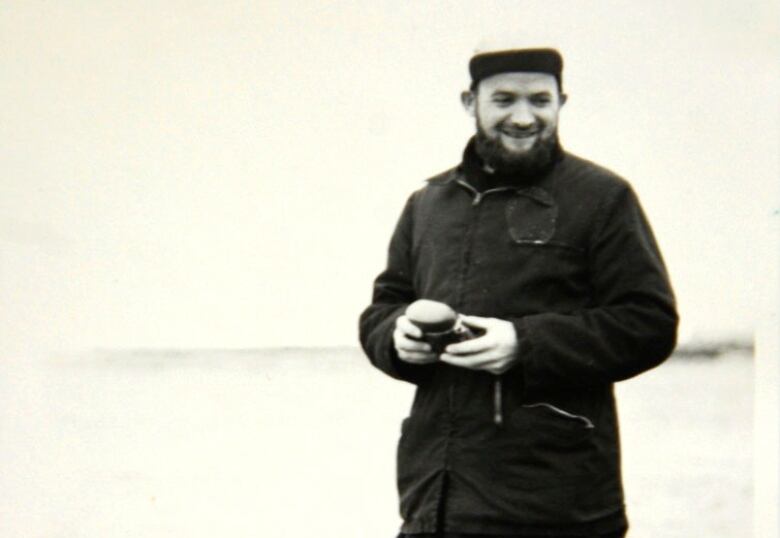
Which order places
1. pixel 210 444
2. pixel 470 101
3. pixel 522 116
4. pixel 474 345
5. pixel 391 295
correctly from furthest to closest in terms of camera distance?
1. pixel 210 444
2. pixel 391 295
3. pixel 470 101
4. pixel 522 116
5. pixel 474 345

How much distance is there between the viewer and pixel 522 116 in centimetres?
185

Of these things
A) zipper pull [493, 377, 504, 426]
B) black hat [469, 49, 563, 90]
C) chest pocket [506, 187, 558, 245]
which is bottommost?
zipper pull [493, 377, 504, 426]

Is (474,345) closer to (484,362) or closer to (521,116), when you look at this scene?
(484,362)

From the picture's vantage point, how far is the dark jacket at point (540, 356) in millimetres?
1766

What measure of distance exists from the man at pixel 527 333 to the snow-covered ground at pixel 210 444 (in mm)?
922

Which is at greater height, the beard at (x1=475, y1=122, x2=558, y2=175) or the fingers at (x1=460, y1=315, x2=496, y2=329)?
the beard at (x1=475, y1=122, x2=558, y2=175)

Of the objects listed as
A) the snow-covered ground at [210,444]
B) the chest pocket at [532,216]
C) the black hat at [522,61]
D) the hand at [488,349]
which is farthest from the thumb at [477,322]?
the snow-covered ground at [210,444]

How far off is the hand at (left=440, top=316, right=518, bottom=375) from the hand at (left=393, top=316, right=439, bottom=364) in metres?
0.04

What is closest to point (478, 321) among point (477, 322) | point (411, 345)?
point (477, 322)

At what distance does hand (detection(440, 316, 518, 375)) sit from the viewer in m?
1.74

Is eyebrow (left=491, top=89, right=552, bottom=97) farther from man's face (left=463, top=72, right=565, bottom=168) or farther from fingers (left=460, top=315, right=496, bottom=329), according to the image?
fingers (left=460, top=315, right=496, bottom=329)

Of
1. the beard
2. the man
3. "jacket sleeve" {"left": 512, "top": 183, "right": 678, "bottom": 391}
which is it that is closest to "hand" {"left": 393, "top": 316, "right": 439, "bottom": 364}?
the man

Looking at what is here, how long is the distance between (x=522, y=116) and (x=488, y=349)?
1.15 ft

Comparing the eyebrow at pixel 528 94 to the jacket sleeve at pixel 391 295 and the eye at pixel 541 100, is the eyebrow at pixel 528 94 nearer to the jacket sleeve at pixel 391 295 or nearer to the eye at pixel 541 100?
the eye at pixel 541 100
